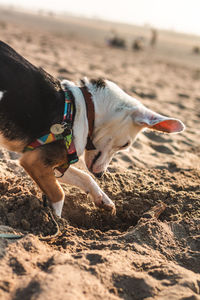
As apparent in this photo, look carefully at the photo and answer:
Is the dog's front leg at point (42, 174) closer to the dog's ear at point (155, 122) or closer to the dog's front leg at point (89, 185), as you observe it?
the dog's front leg at point (89, 185)

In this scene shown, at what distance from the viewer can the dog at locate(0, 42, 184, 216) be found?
3.21 metres

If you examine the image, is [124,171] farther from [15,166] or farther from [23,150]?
[23,150]

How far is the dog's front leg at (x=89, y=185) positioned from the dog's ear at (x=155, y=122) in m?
0.91

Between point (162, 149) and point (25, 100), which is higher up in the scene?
point (25, 100)

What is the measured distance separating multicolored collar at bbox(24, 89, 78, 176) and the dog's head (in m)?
0.33

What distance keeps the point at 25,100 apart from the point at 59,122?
0.40 m

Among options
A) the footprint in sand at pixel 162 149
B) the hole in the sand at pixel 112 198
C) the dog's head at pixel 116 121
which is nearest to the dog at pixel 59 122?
the dog's head at pixel 116 121

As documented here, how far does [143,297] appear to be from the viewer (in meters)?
2.48

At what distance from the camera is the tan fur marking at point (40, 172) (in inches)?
133

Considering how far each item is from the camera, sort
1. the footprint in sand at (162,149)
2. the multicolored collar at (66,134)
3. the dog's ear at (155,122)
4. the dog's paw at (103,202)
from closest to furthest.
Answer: the multicolored collar at (66,134) < the dog's ear at (155,122) < the dog's paw at (103,202) < the footprint in sand at (162,149)

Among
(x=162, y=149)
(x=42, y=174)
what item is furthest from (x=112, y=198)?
(x=162, y=149)

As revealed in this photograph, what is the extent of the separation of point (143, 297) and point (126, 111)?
1.91 meters

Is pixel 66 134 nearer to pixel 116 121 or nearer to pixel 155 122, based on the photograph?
pixel 116 121

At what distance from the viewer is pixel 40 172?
3.41 meters
